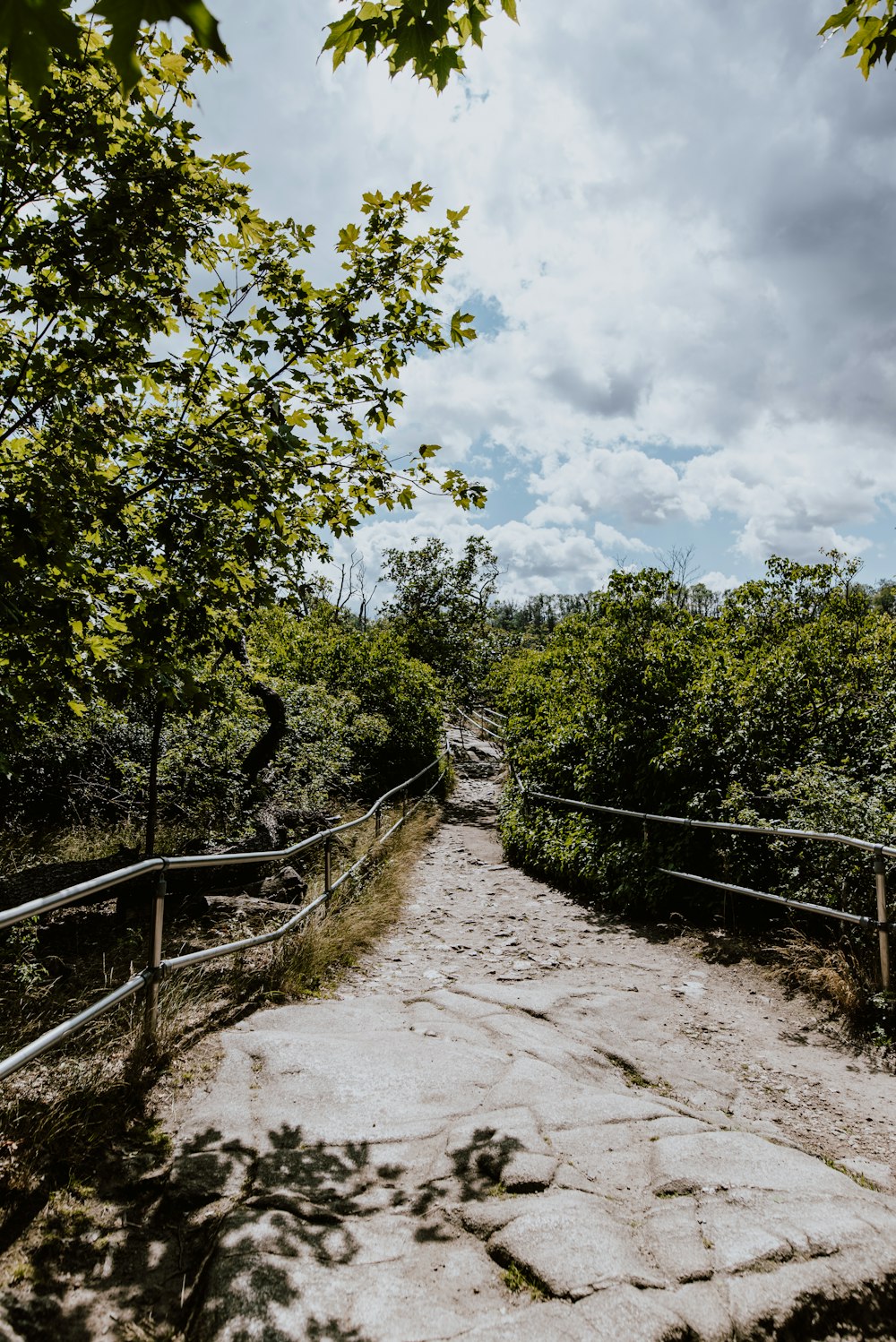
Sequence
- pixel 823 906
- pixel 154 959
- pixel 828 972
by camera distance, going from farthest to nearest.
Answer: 1. pixel 823 906
2. pixel 828 972
3. pixel 154 959

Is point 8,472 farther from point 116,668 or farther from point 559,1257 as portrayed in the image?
point 559,1257

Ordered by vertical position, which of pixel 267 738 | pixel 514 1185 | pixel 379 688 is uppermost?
pixel 379 688

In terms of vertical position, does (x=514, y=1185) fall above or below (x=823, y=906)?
below

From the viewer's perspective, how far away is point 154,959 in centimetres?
334

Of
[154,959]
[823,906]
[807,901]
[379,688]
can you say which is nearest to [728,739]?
[807,901]

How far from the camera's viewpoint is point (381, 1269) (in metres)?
2.09

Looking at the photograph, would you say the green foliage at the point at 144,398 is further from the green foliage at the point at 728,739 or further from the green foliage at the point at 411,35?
the green foliage at the point at 728,739

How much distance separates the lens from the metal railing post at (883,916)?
430 cm

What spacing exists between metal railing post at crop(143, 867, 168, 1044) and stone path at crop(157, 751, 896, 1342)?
1.33ft

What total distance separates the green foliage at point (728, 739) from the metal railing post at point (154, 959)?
176 inches

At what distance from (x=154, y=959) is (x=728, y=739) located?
222 inches

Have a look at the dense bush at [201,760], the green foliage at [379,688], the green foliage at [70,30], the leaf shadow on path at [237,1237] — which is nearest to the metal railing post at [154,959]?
the leaf shadow on path at [237,1237]

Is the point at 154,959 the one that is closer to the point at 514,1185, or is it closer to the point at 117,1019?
the point at 117,1019

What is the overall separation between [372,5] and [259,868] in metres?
7.30
